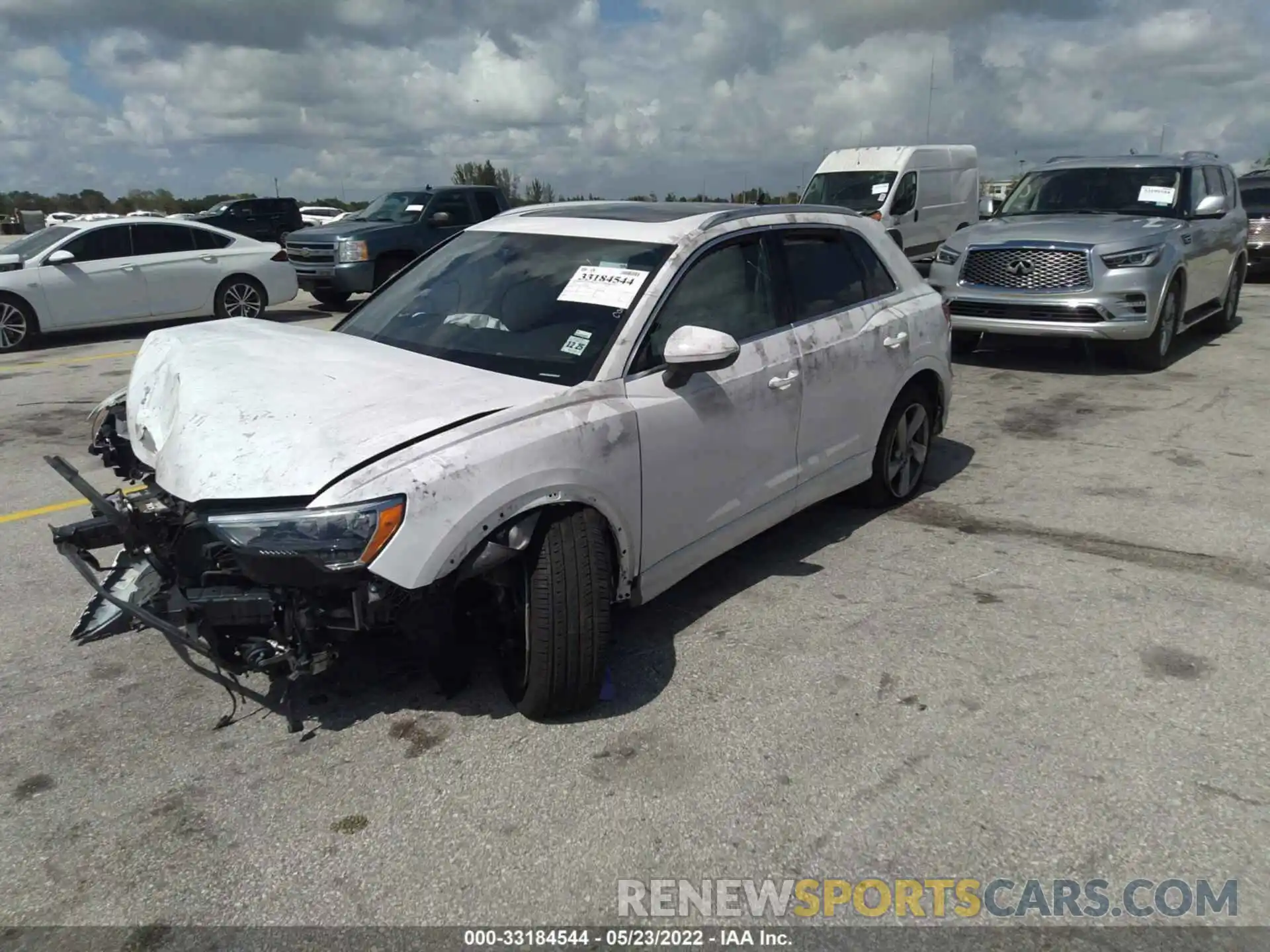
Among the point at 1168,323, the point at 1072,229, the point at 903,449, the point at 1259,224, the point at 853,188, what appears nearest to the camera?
the point at 903,449

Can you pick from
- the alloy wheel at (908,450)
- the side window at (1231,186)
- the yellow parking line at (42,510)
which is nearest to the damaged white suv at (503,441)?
the alloy wheel at (908,450)

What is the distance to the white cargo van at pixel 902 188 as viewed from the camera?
50.8 feet

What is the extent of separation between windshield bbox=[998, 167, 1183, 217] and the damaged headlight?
958 cm

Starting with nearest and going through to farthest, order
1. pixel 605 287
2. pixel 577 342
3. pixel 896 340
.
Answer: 1. pixel 577 342
2. pixel 605 287
3. pixel 896 340

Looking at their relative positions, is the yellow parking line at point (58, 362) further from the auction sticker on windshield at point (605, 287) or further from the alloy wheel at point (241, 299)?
the auction sticker on windshield at point (605, 287)

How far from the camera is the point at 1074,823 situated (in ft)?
9.46

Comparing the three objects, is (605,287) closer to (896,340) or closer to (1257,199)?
(896,340)

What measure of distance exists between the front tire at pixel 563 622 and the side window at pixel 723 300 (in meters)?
0.78

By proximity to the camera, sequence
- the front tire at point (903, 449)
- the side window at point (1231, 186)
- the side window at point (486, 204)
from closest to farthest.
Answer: the front tire at point (903, 449), the side window at point (1231, 186), the side window at point (486, 204)

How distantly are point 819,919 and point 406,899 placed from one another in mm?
1100

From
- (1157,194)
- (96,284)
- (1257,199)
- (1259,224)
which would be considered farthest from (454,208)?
(1257,199)

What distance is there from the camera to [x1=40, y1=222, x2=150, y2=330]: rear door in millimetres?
11984

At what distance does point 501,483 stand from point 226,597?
2.91 feet

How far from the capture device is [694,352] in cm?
359
